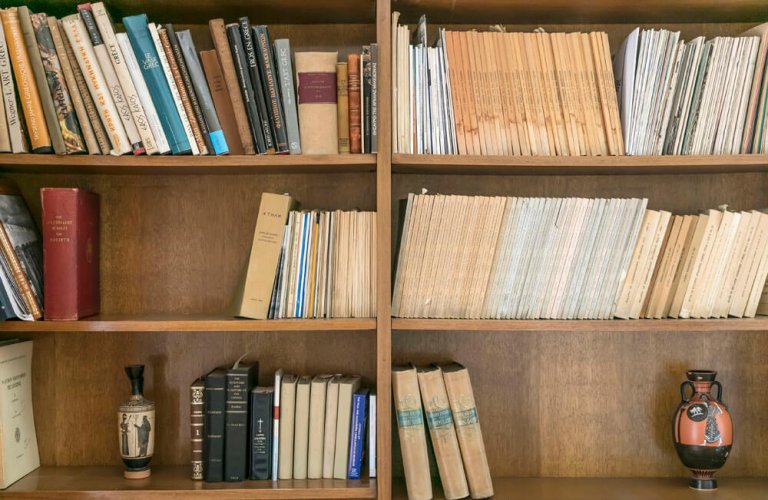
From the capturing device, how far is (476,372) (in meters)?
1.98

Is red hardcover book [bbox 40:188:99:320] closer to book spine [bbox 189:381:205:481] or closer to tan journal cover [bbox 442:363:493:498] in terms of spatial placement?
book spine [bbox 189:381:205:481]

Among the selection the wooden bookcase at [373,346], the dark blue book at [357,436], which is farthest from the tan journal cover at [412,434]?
the wooden bookcase at [373,346]

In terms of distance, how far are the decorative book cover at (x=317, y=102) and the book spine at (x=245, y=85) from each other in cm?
10

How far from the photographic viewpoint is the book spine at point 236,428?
5.78 feet

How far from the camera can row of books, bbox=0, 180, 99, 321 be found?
1692 millimetres

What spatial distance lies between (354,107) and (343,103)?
0.12ft

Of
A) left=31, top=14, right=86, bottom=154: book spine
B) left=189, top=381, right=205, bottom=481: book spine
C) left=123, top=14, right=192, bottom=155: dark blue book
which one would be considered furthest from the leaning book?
left=123, top=14, right=192, bottom=155: dark blue book

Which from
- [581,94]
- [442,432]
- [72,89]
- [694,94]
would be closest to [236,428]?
[442,432]

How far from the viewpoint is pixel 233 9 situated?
6.11 feet

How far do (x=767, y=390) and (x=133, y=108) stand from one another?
1.75 metres

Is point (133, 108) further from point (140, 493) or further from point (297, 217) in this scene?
point (140, 493)

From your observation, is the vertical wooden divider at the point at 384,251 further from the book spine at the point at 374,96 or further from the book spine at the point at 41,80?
the book spine at the point at 41,80

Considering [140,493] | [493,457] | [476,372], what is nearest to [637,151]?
[476,372]

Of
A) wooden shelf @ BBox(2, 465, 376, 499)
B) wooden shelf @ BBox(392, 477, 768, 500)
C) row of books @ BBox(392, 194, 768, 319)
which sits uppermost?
row of books @ BBox(392, 194, 768, 319)
